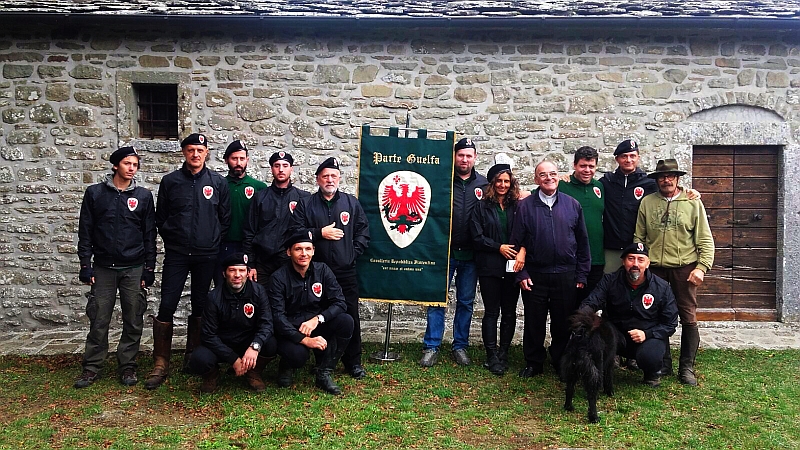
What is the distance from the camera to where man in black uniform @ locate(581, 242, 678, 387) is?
477cm

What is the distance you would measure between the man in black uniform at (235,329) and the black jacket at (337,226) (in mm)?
578

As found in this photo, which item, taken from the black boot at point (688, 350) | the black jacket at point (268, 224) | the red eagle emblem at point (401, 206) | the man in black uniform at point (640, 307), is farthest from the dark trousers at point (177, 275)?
the black boot at point (688, 350)

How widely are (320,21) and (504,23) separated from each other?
1919 millimetres

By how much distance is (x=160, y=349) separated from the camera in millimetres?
5094

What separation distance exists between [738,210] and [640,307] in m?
3.04

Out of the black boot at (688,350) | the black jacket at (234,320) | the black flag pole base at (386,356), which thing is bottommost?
the black flag pole base at (386,356)

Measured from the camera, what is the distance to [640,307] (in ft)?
15.9

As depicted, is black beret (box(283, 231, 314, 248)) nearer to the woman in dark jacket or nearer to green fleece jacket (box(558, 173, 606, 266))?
the woman in dark jacket

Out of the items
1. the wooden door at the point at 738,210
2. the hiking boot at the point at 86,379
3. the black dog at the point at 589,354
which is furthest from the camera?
the wooden door at the point at 738,210

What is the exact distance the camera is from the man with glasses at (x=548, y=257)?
16.1 ft

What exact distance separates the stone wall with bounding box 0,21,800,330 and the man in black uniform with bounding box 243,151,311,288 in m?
1.85

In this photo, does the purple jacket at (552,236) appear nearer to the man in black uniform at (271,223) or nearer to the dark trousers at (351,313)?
the dark trousers at (351,313)

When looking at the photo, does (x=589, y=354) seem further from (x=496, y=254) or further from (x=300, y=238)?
(x=300, y=238)

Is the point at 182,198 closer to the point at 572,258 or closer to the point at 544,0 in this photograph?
the point at 572,258
